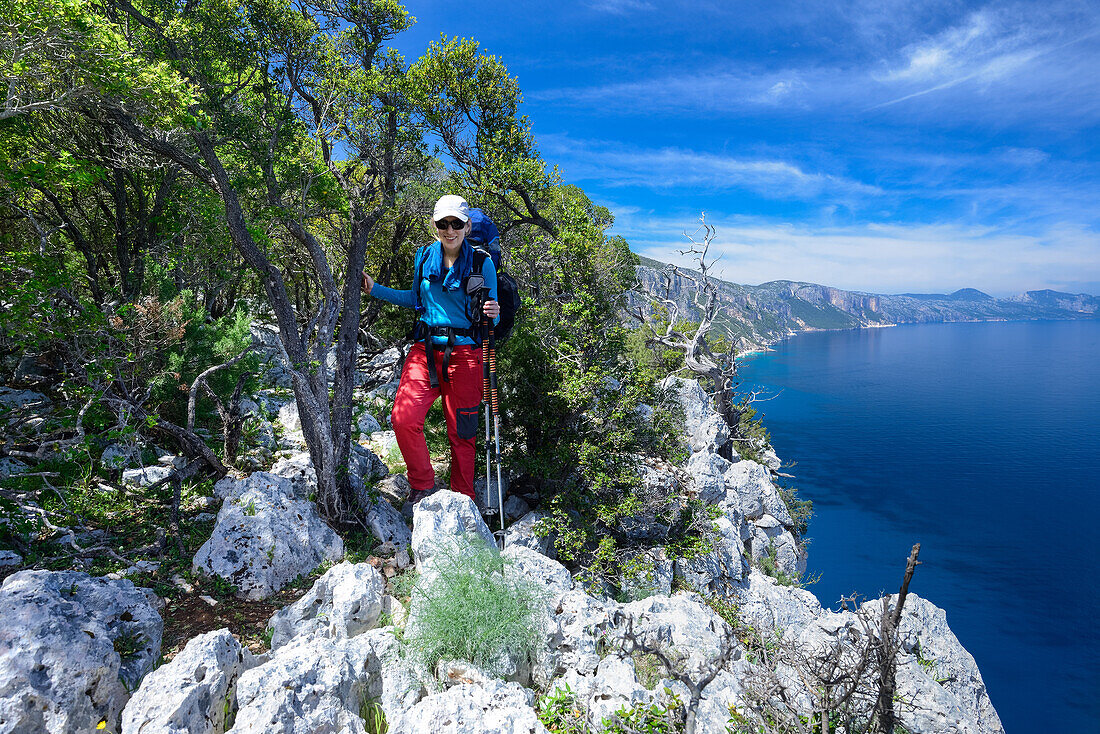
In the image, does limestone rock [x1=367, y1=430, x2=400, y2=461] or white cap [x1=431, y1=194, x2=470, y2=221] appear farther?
limestone rock [x1=367, y1=430, x2=400, y2=461]

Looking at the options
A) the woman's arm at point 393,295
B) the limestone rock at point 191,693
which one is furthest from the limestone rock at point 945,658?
the limestone rock at point 191,693

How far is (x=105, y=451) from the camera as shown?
705cm

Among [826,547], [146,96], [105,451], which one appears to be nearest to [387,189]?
[146,96]

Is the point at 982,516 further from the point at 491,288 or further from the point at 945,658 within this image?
the point at 491,288

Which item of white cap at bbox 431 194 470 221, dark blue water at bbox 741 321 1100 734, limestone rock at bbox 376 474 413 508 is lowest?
dark blue water at bbox 741 321 1100 734

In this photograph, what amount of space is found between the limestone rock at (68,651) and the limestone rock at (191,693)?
1.23 ft

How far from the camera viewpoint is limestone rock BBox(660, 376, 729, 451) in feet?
60.3

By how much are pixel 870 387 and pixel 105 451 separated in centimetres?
10822

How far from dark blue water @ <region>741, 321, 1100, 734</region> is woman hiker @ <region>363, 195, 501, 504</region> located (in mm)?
18158

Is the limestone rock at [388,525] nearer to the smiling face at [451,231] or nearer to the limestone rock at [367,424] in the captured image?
the smiling face at [451,231]

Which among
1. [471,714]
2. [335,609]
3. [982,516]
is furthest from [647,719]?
[982,516]

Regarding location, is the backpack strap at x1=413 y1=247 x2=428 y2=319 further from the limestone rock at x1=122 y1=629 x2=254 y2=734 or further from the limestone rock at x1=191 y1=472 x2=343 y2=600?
the limestone rock at x1=122 y1=629 x2=254 y2=734

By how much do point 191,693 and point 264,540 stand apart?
8.39 feet

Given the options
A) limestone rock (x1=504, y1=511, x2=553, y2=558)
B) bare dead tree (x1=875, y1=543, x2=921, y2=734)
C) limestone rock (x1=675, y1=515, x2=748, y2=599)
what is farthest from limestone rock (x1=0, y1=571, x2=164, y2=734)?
limestone rock (x1=675, y1=515, x2=748, y2=599)
